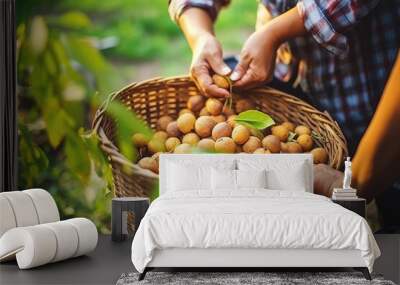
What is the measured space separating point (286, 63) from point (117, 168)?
2100 mm

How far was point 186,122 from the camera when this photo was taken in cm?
759

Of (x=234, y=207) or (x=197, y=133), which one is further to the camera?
(x=197, y=133)

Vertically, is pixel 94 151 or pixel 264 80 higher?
pixel 264 80

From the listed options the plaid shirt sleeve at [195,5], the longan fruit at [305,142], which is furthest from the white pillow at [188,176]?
the plaid shirt sleeve at [195,5]

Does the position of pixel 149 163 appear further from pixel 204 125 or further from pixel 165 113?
pixel 204 125

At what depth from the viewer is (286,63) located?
7656mm

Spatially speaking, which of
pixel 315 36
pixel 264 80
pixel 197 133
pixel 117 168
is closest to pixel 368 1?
pixel 315 36

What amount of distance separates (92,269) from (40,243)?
461 mm

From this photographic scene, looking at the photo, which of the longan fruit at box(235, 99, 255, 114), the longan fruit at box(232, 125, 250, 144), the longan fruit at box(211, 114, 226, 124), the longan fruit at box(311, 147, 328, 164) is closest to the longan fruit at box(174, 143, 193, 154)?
the longan fruit at box(211, 114, 226, 124)

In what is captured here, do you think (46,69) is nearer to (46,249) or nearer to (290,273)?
(46,249)

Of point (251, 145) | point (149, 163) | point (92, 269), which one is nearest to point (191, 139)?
point (149, 163)

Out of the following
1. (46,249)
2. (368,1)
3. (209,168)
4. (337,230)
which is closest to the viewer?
(337,230)

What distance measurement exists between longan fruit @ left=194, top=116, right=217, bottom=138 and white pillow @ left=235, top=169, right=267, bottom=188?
0.88 meters

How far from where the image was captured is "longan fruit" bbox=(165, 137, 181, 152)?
7598 millimetres
